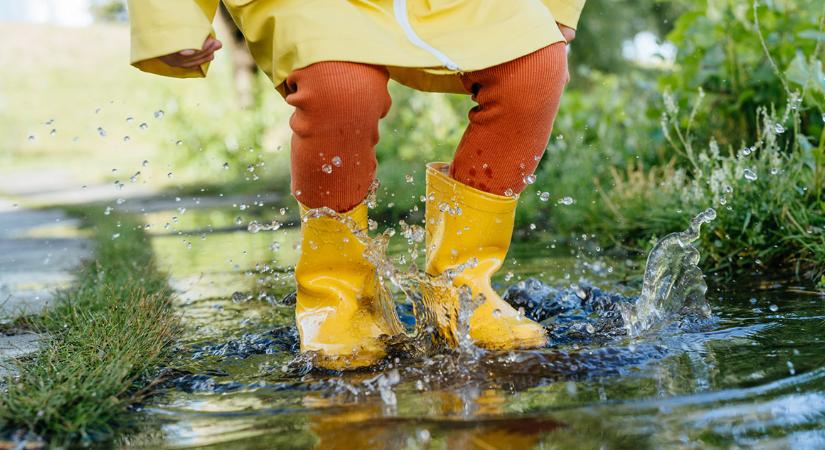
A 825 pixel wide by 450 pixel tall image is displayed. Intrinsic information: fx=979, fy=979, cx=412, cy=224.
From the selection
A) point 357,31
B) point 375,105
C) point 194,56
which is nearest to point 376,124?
point 375,105

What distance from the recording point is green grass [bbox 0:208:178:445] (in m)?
1.74

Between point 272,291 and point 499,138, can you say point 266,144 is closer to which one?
point 272,291

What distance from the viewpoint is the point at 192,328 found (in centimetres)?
268

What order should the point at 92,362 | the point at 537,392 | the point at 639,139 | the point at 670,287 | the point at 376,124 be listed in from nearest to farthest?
1. the point at 537,392
2. the point at 92,362
3. the point at 376,124
4. the point at 670,287
5. the point at 639,139

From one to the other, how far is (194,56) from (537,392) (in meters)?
1.01

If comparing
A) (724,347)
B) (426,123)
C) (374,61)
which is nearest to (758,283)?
(724,347)

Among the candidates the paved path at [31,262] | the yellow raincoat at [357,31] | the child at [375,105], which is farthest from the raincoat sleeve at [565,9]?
the paved path at [31,262]

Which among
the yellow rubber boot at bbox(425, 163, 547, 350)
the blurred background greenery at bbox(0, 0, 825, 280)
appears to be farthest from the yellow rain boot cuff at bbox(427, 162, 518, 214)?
the blurred background greenery at bbox(0, 0, 825, 280)

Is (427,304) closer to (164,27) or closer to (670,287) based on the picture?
(670,287)

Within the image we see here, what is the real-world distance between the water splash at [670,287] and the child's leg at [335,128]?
0.75m

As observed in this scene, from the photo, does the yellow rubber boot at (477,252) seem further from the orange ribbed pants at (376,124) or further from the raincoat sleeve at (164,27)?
the raincoat sleeve at (164,27)

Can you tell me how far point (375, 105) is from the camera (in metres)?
2.10

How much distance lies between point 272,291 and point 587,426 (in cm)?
190

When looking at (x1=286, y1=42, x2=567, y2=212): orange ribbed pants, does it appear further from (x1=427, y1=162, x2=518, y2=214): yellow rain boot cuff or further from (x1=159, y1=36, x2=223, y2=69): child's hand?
(x1=159, y1=36, x2=223, y2=69): child's hand
